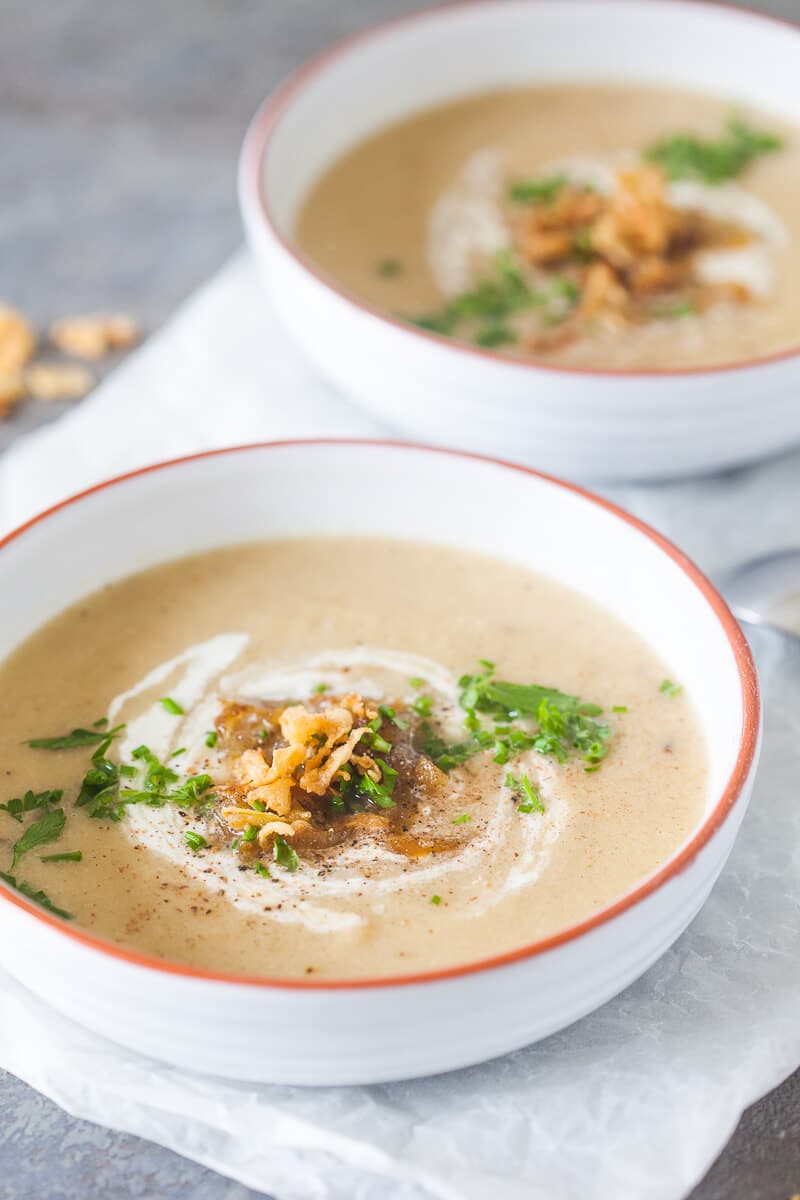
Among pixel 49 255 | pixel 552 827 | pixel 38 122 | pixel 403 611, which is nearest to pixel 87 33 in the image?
pixel 38 122

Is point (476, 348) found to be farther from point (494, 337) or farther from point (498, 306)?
point (498, 306)

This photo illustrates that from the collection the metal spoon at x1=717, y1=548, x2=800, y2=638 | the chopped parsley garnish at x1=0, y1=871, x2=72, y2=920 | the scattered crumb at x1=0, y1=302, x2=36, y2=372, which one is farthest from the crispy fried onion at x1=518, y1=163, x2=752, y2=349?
the chopped parsley garnish at x1=0, y1=871, x2=72, y2=920

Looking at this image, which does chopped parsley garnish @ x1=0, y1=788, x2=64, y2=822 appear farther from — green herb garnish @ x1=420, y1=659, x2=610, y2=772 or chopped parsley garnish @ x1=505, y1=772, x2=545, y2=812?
chopped parsley garnish @ x1=505, y1=772, x2=545, y2=812

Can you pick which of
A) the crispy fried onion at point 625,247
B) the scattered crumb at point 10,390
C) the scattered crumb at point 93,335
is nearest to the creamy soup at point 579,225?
the crispy fried onion at point 625,247

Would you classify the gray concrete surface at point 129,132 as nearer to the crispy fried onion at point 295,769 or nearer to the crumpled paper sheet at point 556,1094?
the crispy fried onion at point 295,769

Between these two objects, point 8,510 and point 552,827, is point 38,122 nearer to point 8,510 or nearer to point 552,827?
point 8,510
